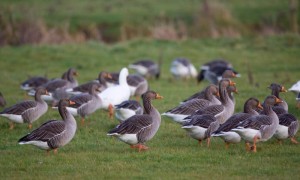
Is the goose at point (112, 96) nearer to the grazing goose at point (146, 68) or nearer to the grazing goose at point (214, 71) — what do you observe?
the grazing goose at point (214, 71)

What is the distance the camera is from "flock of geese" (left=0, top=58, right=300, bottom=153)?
39.4ft

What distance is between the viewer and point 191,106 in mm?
14320

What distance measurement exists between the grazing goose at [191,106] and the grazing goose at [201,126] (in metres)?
1.15

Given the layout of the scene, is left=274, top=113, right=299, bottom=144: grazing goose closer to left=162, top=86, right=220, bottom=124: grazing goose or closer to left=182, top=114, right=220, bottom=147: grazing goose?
left=182, top=114, right=220, bottom=147: grazing goose

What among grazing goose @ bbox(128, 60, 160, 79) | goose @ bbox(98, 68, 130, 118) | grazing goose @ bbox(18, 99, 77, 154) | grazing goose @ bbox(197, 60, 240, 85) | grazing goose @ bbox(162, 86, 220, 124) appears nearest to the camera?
grazing goose @ bbox(18, 99, 77, 154)

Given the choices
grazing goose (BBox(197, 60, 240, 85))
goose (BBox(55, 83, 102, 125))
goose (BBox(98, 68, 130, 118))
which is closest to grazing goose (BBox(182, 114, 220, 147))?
goose (BBox(55, 83, 102, 125))

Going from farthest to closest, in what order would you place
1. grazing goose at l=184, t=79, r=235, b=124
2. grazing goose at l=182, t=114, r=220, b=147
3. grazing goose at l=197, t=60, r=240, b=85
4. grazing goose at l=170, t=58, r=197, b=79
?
1. grazing goose at l=170, t=58, r=197, b=79
2. grazing goose at l=197, t=60, r=240, b=85
3. grazing goose at l=184, t=79, r=235, b=124
4. grazing goose at l=182, t=114, r=220, b=147

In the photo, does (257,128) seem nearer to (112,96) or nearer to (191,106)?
(191,106)

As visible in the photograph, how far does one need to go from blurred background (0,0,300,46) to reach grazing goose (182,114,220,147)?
19849mm

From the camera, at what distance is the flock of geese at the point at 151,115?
12.0m

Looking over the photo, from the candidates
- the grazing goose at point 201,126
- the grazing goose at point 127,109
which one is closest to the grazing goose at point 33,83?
the grazing goose at point 127,109

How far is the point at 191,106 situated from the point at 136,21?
22.8m

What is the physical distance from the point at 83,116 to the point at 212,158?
4929 mm

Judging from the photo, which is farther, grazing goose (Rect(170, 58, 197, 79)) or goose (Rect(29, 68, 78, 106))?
grazing goose (Rect(170, 58, 197, 79))
